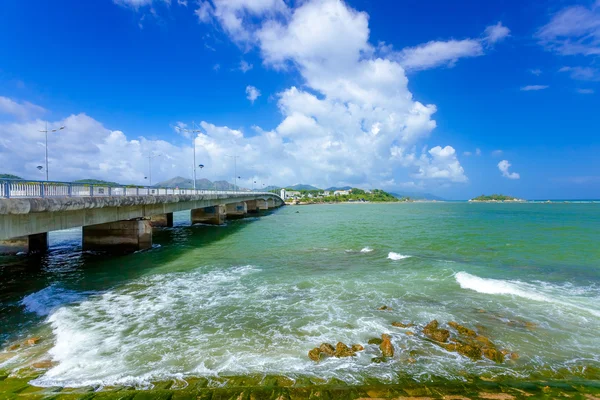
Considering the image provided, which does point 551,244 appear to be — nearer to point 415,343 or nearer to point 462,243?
point 462,243

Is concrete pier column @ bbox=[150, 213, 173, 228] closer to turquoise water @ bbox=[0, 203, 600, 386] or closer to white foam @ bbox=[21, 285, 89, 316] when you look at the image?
turquoise water @ bbox=[0, 203, 600, 386]

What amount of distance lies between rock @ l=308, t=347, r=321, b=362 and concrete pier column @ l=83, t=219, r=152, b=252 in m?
21.3

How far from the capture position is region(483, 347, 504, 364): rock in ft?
26.7

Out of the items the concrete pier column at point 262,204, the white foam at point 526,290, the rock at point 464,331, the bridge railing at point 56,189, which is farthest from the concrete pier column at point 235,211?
the rock at point 464,331

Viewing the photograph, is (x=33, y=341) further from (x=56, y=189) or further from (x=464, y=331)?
(x=464, y=331)

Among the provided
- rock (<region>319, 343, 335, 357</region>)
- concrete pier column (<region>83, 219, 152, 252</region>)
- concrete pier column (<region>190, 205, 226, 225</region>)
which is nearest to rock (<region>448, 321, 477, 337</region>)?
rock (<region>319, 343, 335, 357</region>)

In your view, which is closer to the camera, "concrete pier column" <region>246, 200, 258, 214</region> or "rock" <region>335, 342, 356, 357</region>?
"rock" <region>335, 342, 356, 357</region>

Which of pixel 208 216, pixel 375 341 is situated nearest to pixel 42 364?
pixel 375 341

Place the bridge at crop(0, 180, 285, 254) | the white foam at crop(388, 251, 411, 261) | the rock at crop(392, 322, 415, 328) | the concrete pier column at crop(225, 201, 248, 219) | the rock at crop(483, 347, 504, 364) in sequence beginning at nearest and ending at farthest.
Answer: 1. the rock at crop(483, 347, 504, 364)
2. the rock at crop(392, 322, 415, 328)
3. the bridge at crop(0, 180, 285, 254)
4. the white foam at crop(388, 251, 411, 261)
5. the concrete pier column at crop(225, 201, 248, 219)

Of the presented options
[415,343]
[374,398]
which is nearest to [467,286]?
[415,343]

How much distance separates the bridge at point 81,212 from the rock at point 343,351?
13.6 m

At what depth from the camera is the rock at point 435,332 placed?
366 inches

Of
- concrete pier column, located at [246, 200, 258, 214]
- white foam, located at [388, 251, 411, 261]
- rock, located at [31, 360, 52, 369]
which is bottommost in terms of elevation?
white foam, located at [388, 251, 411, 261]

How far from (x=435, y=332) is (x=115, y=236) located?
24.5 metres
